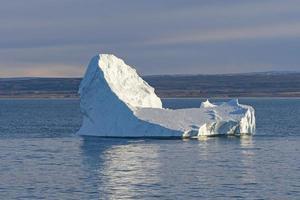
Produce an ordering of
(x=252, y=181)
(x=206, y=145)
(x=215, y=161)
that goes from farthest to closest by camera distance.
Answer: (x=206, y=145) < (x=215, y=161) < (x=252, y=181)

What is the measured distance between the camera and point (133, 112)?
4650 centimetres

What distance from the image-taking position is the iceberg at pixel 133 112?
4681 cm

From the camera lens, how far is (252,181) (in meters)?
30.5

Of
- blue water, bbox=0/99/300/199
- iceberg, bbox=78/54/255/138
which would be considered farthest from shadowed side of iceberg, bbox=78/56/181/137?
blue water, bbox=0/99/300/199

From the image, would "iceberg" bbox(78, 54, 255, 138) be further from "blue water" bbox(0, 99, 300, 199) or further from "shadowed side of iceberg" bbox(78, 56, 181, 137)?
A: "blue water" bbox(0, 99, 300, 199)

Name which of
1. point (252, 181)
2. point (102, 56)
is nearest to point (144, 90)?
point (102, 56)

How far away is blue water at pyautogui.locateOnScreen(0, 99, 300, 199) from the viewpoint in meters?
28.1

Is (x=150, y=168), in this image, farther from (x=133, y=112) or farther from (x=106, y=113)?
(x=106, y=113)

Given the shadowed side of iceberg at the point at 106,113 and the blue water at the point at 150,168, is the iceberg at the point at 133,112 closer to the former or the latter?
the shadowed side of iceberg at the point at 106,113

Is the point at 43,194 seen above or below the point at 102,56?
below

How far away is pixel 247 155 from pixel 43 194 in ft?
46.9

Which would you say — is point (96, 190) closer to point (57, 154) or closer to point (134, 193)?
point (134, 193)

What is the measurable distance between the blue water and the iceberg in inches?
31.0

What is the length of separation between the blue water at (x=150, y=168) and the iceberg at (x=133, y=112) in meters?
0.79
